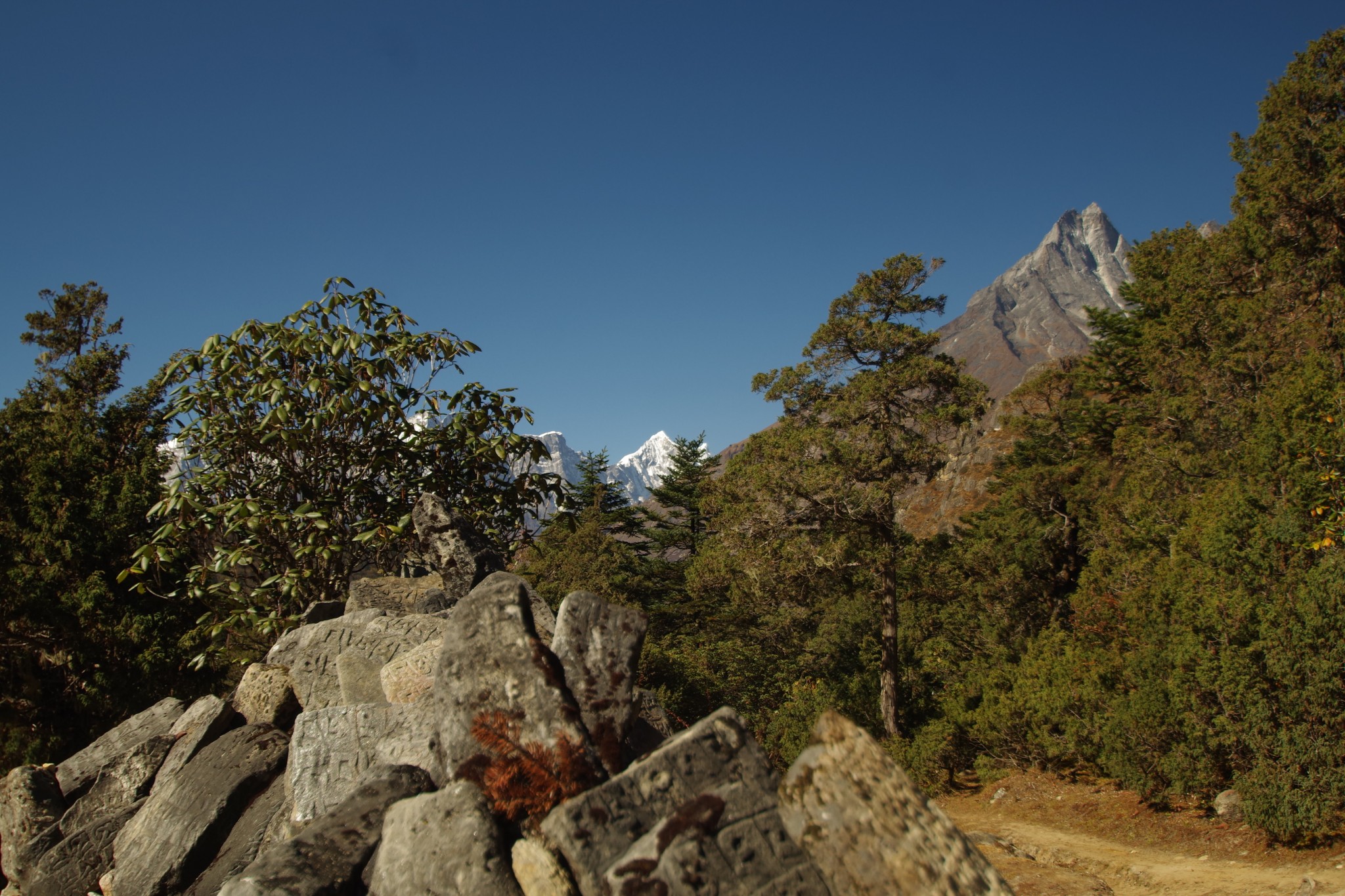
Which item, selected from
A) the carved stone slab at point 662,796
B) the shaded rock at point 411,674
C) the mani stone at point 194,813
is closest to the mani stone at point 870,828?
the carved stone slab at point 662,796

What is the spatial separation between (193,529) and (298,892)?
531 centimetres

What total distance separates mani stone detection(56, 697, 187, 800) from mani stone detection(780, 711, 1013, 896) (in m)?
5.00

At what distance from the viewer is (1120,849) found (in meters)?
10.3

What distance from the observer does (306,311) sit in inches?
265

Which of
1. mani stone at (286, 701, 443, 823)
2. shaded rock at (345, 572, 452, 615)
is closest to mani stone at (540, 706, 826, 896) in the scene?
mani stone at (286, 701, 443, 823)

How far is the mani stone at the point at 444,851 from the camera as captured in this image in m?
2.96

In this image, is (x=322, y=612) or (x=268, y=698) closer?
(x=268, y=698)

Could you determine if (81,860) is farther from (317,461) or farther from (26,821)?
(317,461)

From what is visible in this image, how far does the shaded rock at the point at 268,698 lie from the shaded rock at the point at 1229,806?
1125 cm

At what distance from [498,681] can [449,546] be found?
8.93 ft

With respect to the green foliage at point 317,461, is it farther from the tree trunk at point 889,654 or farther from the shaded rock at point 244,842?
the tree trunk at point 889,654

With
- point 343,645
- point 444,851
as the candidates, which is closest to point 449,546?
point 343,645

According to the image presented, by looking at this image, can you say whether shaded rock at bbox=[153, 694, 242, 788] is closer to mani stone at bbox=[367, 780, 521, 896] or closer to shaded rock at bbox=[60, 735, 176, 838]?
shaded rock at bbox=[60, 735, 176, 838]

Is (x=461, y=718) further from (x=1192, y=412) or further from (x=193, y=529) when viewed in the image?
(x=1192, y=412)
